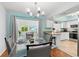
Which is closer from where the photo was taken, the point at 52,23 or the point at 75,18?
the point at 75,18

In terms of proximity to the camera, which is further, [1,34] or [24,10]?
[1,34]

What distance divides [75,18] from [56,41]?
3.75ft

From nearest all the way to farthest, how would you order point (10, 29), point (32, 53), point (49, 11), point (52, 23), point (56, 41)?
1. point (32, 53)
2. point (49, 11)
3. point (52, 23)
4. point (10, 29)
5. point (56, 41)

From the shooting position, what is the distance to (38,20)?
1950 millimetres

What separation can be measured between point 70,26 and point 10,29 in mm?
1702

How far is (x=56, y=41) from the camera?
2.84 m

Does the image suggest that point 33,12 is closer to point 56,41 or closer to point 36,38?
point 36,38

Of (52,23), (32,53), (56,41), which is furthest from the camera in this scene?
(56,41)

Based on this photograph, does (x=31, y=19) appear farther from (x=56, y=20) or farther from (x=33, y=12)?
(x=56, y=20)

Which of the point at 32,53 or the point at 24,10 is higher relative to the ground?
the point at 24,10

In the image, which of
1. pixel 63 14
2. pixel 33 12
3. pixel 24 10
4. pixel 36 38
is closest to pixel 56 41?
pixel 36 38

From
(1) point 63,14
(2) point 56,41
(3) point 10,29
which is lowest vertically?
(2) point 56,41

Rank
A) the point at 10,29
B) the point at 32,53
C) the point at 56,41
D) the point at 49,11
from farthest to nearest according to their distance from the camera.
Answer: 1. the point at 56,41
2. the point at 10,29
3. the point at 49,11
4. the point at 32,53

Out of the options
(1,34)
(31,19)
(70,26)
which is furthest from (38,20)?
(1,34)
